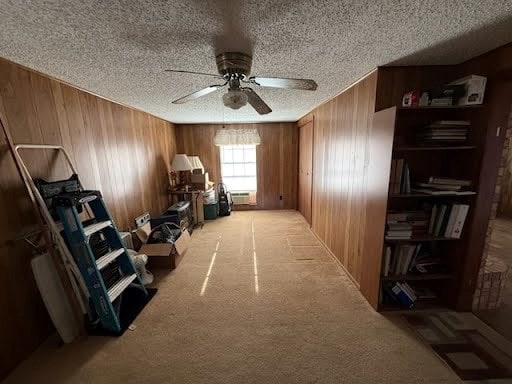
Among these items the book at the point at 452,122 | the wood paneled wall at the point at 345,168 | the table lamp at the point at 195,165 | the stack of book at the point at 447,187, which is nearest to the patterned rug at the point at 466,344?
the wood paneled wall at the point at 345,168

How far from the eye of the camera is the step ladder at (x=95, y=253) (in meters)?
1.63

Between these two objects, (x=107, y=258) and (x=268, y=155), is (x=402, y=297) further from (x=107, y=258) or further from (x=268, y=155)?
(x=268, y=155)

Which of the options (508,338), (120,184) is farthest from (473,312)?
(120,184)

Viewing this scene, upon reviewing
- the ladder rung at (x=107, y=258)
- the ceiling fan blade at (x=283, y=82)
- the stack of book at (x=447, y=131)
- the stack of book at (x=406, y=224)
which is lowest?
the ladder rung at (x=107, y=258)

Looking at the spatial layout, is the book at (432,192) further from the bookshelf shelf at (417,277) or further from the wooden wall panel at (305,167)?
the wooden wall panel at (305,167)

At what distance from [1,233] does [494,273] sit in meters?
→ 3.78

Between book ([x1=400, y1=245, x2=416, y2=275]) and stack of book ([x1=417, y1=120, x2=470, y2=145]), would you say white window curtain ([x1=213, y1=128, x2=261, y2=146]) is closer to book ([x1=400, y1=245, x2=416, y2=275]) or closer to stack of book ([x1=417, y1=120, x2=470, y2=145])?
stack of book ([x1=417, y1=120, x2=470, y2=145])

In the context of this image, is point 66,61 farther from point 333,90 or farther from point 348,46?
point 333,90

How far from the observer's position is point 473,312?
1894 millimetres

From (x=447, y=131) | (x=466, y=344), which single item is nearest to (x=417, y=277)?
(x=466, y=344)

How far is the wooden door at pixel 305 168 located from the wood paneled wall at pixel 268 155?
0.89 ft

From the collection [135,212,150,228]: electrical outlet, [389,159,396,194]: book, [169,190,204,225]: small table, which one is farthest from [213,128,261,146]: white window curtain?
[389,159,396,194]: book

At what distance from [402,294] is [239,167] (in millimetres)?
4029

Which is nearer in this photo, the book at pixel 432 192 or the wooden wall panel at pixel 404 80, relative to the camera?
the book at pixel 432 192
